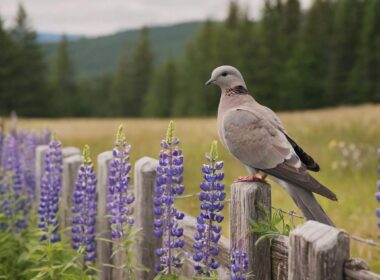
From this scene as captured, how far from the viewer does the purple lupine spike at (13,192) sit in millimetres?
5986

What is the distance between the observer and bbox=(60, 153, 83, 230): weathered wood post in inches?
228

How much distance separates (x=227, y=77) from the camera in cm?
421

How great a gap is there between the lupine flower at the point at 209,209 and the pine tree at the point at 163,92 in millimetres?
67211

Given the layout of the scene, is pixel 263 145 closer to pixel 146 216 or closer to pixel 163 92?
pixel 146 216

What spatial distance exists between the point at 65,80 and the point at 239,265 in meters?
78.5

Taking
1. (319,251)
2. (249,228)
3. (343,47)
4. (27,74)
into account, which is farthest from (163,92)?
(319,251)

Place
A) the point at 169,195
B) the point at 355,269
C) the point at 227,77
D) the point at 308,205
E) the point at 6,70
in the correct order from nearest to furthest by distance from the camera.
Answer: the point at 355,269, the point at 308,205, the point at 169,195, the point at 227,77, the point at 6,70

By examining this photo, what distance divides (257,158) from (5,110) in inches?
2164

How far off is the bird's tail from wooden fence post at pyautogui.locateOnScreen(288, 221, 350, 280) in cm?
51

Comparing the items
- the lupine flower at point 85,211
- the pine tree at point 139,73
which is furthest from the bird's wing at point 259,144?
the pine tree at point 139,73

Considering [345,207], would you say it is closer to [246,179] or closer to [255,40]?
[246,179]

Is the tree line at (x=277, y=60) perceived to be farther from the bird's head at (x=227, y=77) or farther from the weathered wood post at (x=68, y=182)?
the bird's head at (x=227, y=77)

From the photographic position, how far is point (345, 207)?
8062 mm

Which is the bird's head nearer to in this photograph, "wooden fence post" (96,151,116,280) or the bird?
the bird
